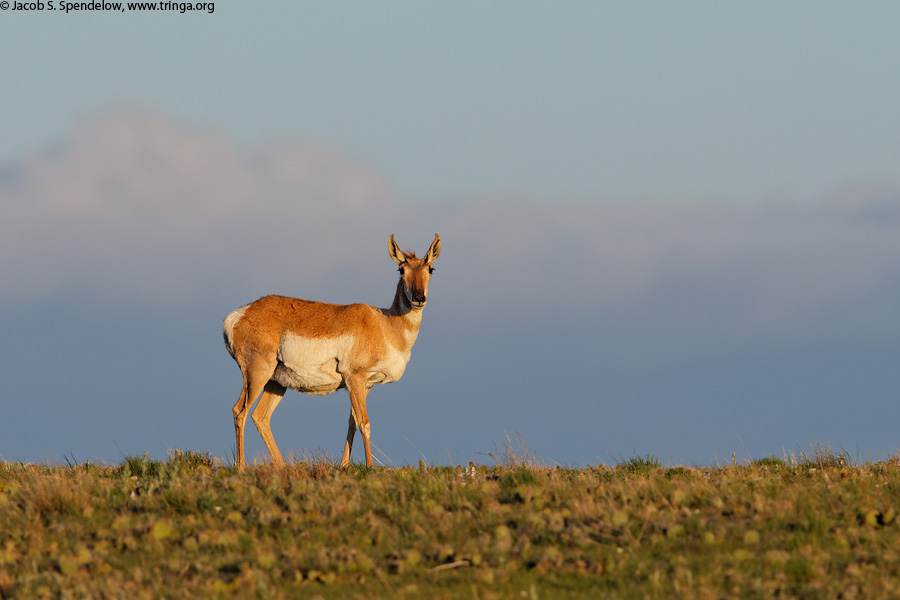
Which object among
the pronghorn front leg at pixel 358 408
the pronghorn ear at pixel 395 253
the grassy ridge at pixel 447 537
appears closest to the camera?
the grassy ridge at pixel 447 537


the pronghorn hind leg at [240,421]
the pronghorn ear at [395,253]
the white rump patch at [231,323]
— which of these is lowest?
the pronghorn hind leg at [240,421]

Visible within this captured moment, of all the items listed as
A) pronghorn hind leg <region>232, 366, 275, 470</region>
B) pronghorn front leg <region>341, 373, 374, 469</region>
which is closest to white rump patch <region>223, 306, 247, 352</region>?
pronghorn hind leg <region>232, 366, 275, 470</region>

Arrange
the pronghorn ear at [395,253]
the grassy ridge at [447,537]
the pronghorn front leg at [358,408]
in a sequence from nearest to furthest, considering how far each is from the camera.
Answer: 1. the grassy ridge at [447,537]
2. the pronghorn front leg at [358,408]
3. the pronghorn ear at [395,253]

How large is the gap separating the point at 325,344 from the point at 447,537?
8.67 m

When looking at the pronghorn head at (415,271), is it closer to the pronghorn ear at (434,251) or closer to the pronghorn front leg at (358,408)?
the pronghorn ear at (434,251)

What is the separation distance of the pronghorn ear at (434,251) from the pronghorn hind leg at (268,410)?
3.84 metres

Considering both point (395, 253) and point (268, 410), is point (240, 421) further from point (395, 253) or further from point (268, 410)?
point (395, 253)

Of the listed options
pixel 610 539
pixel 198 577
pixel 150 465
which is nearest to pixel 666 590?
pixel 610 539

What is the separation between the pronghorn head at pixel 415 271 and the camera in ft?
60.0

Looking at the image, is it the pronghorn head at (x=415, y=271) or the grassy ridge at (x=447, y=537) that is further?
the pronghorn head at (x=415, y=271)

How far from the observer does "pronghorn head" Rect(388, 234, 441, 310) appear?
60.0 ft

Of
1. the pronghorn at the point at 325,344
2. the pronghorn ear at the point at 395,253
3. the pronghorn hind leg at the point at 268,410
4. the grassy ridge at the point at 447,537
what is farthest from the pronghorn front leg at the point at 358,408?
the grassy ridge at the point at 447,537

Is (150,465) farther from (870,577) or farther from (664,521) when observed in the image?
(870,577)

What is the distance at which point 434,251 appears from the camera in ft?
62.0
